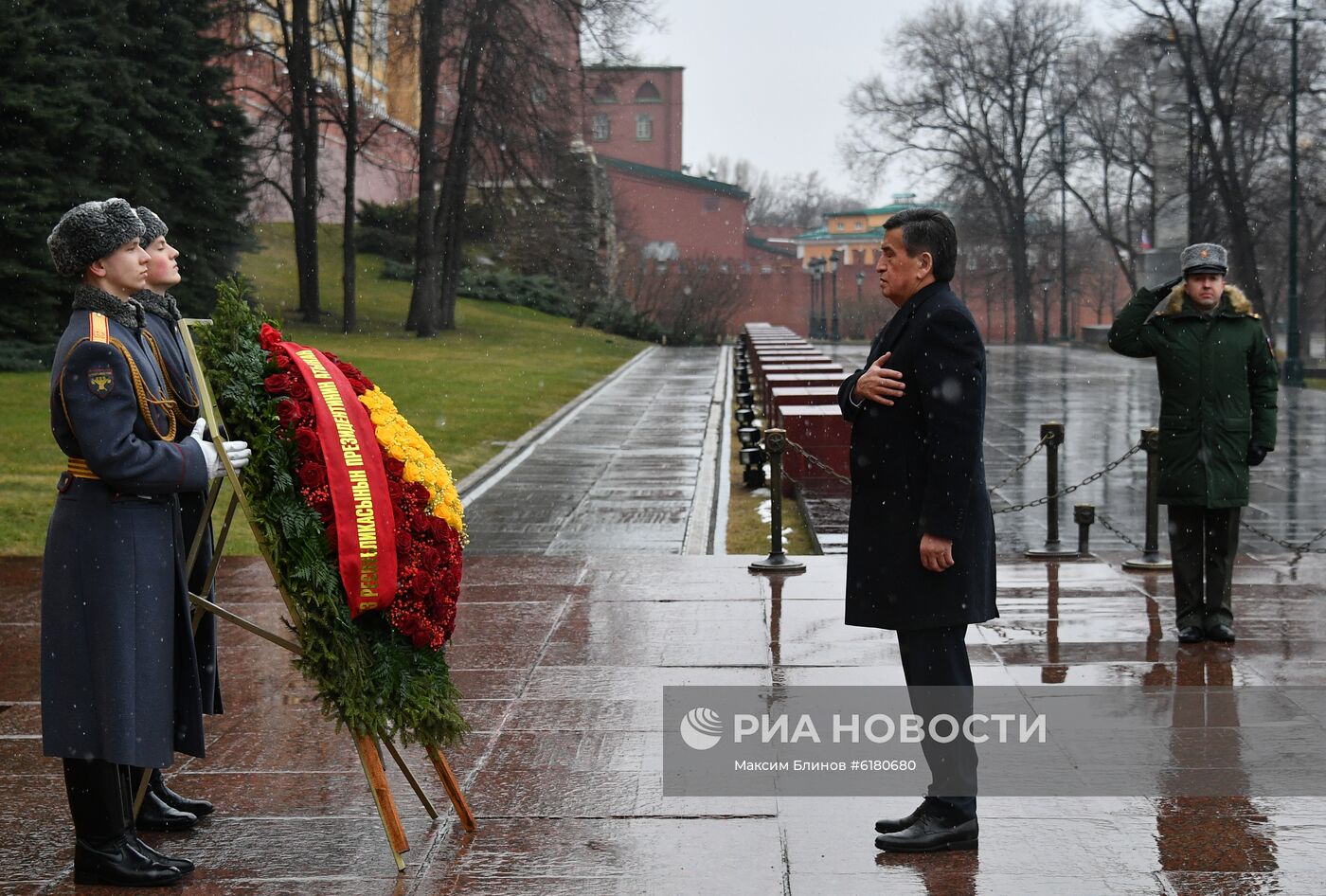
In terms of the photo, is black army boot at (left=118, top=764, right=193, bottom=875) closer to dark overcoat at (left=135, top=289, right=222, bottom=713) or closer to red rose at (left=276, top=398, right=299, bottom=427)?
dark overcoat at (left=135, top=289, right=222, bottom=713)

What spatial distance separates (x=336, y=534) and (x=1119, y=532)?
346 inches

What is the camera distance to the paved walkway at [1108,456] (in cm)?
1245

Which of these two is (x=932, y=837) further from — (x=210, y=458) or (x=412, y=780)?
(x=210, y=458)

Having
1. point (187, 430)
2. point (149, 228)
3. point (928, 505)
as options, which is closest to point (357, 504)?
point (187, 430)

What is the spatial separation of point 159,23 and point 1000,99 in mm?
41798

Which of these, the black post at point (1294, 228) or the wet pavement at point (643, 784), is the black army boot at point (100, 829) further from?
the black post at point (1294, 228)

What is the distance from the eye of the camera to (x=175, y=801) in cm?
514

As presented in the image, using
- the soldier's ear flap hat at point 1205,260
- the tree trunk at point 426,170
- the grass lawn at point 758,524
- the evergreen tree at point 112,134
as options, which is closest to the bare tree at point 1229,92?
the tree trunk at point 426,170

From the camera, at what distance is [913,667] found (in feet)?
15.7

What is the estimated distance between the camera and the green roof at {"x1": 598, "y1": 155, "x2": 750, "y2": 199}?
257 feet

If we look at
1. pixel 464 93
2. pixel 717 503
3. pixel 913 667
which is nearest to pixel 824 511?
pixel 717 503

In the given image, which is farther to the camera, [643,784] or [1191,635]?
[1191,635]

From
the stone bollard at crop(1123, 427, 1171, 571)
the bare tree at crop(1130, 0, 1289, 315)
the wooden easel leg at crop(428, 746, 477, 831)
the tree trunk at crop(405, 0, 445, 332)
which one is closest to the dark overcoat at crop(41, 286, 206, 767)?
the wooden easel leg at crop(428, 746, 477, 831)

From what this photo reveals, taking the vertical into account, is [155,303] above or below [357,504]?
above
